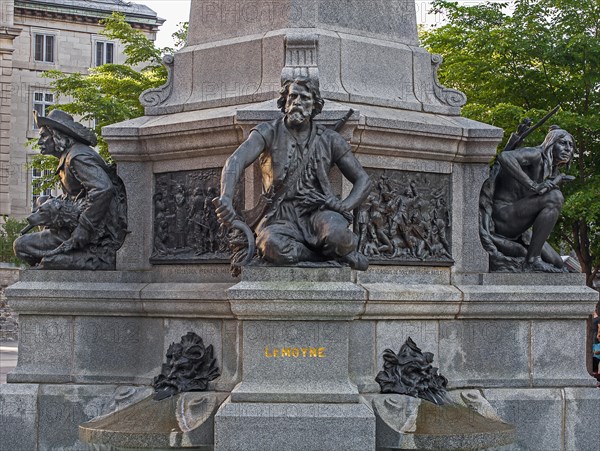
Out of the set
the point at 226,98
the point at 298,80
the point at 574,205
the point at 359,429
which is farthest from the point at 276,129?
the point at 574,205

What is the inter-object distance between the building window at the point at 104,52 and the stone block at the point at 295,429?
6521 centimetres

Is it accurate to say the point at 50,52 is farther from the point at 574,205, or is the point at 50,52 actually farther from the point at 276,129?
the point at 276,129

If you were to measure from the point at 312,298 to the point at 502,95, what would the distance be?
59.1ft

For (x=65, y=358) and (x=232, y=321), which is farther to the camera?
(x=65, y=358)

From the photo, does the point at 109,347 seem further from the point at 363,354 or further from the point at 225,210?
the point at 363,354

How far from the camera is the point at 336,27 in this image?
14047 mm

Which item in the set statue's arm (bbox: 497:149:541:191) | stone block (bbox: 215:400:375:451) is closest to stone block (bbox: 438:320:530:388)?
statue's arm (bbox: 497:149:541:191)

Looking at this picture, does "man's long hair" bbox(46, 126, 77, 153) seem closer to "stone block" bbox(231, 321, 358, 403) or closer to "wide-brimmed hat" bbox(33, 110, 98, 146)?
"wide-brimmed hat" bbox(33, 110, 98, 146)

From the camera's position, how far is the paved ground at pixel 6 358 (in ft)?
93.8

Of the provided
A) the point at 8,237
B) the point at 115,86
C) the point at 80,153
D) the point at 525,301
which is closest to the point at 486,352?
the point at 525,301

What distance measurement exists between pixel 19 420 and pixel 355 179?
160 inches

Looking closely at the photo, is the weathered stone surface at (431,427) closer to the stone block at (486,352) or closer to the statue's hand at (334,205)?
the stone block at (486,352)

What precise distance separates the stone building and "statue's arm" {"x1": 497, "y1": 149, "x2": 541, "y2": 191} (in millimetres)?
59328

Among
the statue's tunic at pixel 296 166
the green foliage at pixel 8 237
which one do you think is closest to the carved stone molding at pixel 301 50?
the statue's tunic at pixel 296 166
